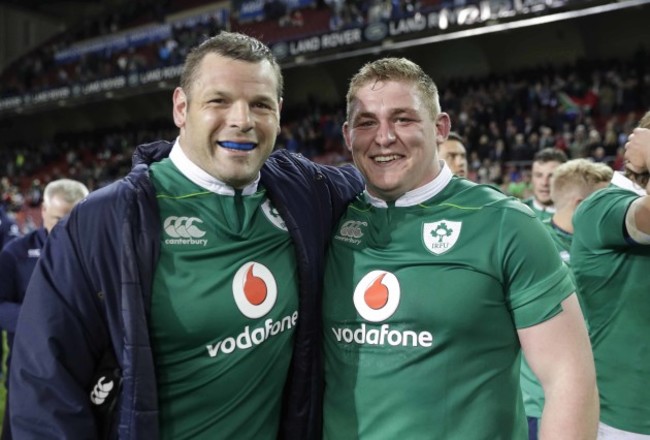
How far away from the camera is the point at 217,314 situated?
5.72 feet

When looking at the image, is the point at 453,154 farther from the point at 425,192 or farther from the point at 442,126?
the point at 425,192

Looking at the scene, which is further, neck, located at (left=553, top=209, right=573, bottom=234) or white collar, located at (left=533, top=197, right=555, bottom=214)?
white collar, located at (left=533, top=197, right=555, bottom=214)

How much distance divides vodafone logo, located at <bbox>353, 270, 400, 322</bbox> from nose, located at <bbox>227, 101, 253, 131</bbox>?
1.68 feet

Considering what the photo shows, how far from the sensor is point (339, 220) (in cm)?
205

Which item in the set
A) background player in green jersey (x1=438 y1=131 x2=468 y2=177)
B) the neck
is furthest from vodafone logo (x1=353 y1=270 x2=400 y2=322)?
background player in green jersey (x1=438 y1=131 x2=468 y2=177)

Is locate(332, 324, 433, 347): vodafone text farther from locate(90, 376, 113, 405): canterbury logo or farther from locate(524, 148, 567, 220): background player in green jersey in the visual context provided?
locate(524, 148, 567, 220): background player in green jersey

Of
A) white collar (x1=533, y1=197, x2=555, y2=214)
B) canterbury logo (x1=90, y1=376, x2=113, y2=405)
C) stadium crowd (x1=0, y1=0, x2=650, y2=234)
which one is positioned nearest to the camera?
canterbury logo (x1=90, y1=376, x2=113, y2=405)

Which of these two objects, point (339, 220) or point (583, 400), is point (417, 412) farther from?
point (339, 220)

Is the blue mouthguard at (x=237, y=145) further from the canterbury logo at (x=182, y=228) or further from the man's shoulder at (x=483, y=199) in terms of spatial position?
the man's shoulder at (x=483, y=199)

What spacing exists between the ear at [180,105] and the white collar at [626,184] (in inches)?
60.0

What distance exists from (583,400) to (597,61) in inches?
571

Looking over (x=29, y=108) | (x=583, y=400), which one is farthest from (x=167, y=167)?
(x=29, y=108)

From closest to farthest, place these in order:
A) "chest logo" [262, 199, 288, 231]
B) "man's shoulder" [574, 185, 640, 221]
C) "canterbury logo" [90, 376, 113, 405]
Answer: "canterbury logo" [90, 376, 113, 405], "chest logo" [262, 199, 288, 231], "man's shoulder" [574, 185, 640, 221]

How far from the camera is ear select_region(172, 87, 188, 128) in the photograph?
6.17 ft
